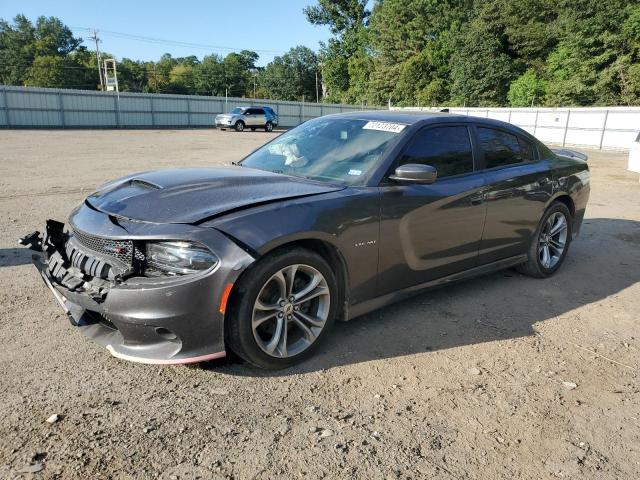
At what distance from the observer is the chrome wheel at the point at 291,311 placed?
2.97m

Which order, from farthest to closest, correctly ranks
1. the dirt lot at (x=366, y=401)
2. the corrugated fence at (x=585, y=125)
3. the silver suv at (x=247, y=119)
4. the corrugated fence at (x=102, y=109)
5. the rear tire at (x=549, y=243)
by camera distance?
the silver suv at (x=247, y=119) → the corrugated fence at (x=102, y=109) → the corrugated fence at (x=585, y=125) → the rear tire at (x=549, y=243) → the dirt lot at (x=366, y=401)

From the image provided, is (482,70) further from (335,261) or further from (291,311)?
(291,311)

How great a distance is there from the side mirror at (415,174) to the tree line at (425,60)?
1693 inches

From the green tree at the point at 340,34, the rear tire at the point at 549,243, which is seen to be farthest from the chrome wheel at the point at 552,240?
the green tree at the point at 340,34

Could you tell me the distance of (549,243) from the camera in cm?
521

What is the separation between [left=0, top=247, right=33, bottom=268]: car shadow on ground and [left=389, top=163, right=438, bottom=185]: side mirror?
3.86 m

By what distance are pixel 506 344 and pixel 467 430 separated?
1210 mm

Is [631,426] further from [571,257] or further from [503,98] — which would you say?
[503,98]

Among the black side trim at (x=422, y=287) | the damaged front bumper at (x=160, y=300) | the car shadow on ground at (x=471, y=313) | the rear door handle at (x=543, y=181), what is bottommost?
the car shadow on ground at (x=471, y=313)

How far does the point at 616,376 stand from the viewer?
129 inches

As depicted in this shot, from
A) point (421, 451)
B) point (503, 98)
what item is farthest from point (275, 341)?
point (503, 98)

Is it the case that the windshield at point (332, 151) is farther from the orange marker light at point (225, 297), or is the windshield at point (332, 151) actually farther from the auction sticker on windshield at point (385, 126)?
the orange marker light at point (225, 297)

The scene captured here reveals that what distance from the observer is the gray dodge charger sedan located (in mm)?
2715

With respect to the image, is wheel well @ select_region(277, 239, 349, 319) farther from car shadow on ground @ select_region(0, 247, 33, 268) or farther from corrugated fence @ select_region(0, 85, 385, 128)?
corrugated fence @ select_region(0, 85, 385, 128)
